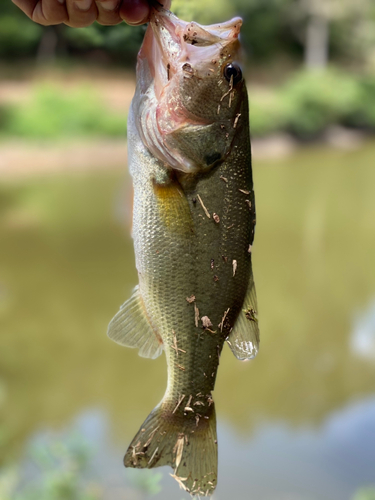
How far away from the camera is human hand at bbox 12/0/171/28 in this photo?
0.86 meters

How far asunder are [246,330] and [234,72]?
Result: 1.52ft

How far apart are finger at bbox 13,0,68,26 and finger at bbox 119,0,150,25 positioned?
122mm

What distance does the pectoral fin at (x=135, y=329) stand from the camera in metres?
0.95

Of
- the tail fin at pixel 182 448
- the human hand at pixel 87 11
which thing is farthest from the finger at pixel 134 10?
the tail fin at pixel 182 448

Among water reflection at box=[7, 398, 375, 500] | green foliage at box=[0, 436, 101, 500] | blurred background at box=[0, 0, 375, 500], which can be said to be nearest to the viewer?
green foliage at box=[0, 436, 101, 500]

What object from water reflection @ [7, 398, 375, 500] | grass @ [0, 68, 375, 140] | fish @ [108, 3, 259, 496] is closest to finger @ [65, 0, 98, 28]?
fish @ [108, 3, 259, 496]

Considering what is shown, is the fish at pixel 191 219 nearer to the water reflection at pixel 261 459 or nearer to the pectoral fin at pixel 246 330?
the pectoral fin at pixel 246 330

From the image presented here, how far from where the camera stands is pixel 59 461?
2129mm

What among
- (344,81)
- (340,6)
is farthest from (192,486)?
(340,6)

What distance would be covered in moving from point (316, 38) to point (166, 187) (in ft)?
57.8

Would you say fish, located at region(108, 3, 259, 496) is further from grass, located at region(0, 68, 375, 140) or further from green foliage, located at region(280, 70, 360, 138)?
green foliage, located at region(280, 70, 360, 138)

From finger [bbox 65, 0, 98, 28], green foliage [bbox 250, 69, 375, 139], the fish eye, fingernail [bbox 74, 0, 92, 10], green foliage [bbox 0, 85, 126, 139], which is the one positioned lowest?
the fish eye

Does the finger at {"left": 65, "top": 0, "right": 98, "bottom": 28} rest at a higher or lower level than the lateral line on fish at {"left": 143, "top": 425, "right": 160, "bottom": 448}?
higher

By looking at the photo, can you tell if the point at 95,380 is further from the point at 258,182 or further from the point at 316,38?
the point at 316,38
